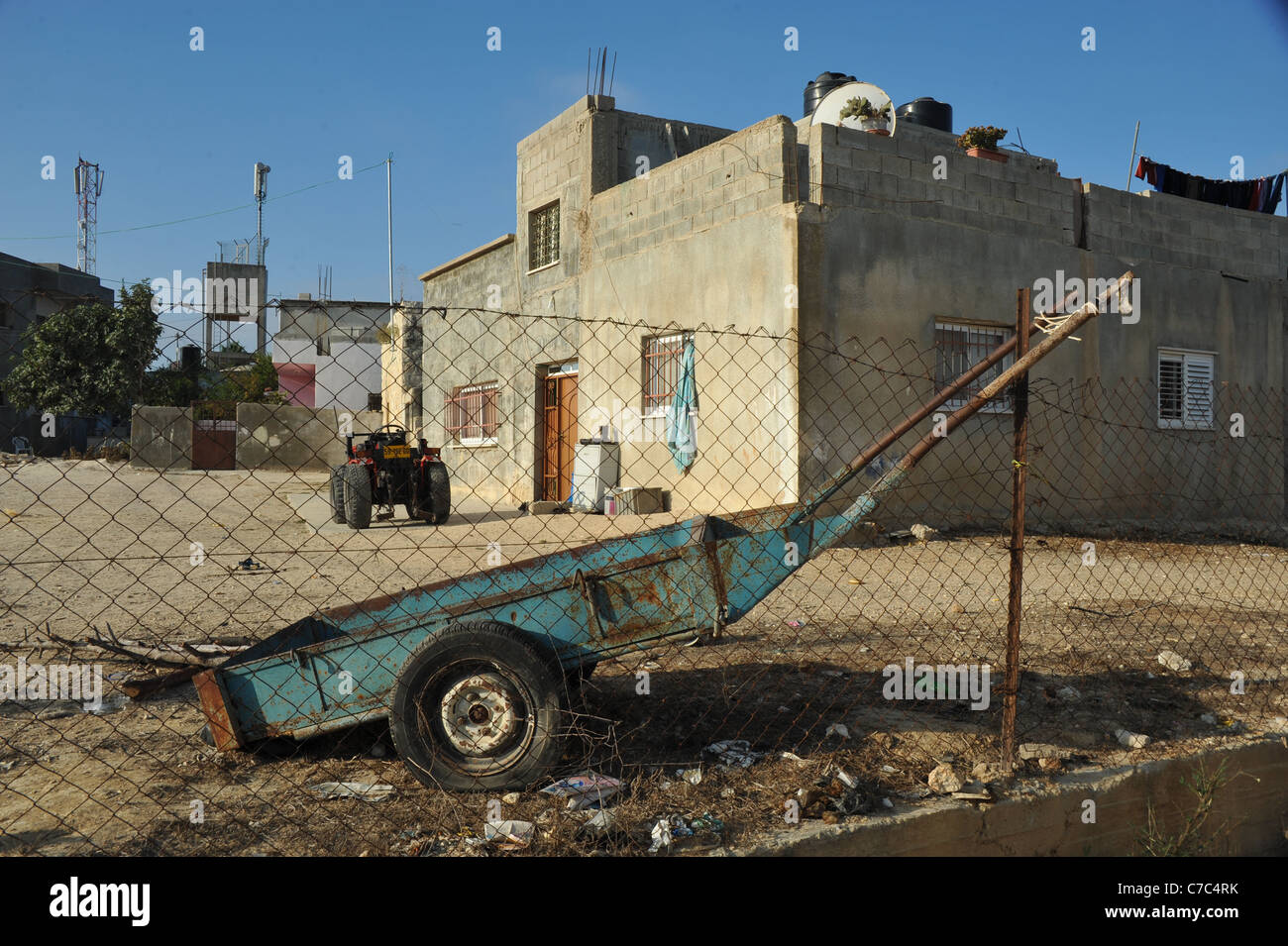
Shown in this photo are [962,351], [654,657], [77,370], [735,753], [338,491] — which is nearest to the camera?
[735,753]

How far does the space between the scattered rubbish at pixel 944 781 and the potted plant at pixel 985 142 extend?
1014cm

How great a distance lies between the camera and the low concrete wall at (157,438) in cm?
2167

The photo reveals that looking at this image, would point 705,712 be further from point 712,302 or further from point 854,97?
point 854,97

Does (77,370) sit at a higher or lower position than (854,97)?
lower

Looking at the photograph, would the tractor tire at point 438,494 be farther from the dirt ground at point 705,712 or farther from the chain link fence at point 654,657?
the dirt ground at point 705,712

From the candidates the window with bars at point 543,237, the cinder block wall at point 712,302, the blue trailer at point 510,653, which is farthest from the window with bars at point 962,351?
the blue trailer at point 510,653

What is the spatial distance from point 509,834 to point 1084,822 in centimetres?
210

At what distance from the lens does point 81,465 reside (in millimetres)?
20688

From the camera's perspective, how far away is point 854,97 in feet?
38.5

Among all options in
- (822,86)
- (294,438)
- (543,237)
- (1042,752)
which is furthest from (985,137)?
(294,438)

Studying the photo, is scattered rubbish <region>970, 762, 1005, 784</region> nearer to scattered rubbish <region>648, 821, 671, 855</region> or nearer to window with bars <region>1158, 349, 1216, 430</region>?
scattered rubbish <region>648, 821, 671, 855</region>
